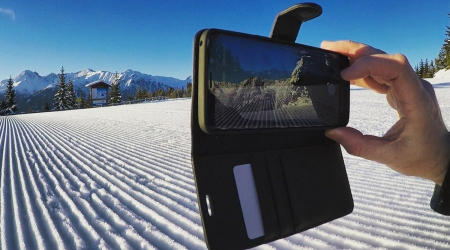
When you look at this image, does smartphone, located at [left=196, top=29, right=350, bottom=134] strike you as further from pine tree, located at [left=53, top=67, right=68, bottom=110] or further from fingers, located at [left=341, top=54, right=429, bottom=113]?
pine tree, located at [left=53, top=67, right=68, bottom=110]

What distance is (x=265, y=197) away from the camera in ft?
3.52

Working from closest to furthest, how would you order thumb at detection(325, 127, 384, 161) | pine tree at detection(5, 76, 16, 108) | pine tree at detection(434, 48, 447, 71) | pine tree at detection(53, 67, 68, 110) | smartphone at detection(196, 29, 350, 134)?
smartphone at detection(196, 29, 350, 134) → thumb at detection(325, 127, 384, 161) → pine tree at detection(5, 76, 16, 108) → pine tree at detection(53, 67, 68, 110) → pine tree at detection(434, 48, 447, 71)

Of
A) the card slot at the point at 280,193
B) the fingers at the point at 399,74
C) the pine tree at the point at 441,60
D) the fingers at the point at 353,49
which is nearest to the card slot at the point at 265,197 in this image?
the card slot at the point at 280,193

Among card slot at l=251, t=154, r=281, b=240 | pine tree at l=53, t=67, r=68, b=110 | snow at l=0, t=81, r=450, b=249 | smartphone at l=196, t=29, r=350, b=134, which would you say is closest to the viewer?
smartphone at l=196, t=29, r=350, b=134

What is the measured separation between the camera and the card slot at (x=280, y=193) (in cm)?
111

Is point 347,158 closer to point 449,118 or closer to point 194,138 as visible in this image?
point 194,138

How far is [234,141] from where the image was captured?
1.04 m

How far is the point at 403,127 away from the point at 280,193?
2.21 ft

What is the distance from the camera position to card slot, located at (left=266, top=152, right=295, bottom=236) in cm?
111

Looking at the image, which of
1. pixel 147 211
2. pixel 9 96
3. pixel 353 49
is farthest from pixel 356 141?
pixel 9 96

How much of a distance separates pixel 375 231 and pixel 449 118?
291 inches

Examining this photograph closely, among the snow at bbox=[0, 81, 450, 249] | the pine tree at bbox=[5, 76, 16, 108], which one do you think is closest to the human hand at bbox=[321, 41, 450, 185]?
the snow at bbox=[0, 81, 450, 249]

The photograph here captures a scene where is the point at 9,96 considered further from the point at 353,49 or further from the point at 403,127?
the point at 403,127

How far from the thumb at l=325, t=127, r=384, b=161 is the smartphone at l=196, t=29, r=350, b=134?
0.05m
